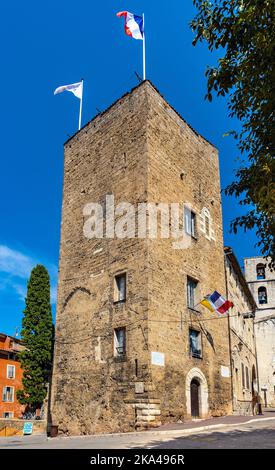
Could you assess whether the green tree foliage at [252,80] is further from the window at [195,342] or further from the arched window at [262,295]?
the arched window at [262,295]

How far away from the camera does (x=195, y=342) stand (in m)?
17.9

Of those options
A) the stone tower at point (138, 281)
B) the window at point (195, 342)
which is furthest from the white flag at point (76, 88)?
the window at point (195, 342)

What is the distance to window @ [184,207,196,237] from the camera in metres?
19.1

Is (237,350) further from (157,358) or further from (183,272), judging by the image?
(157,358)

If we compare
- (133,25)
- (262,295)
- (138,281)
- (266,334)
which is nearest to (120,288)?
(138,281)

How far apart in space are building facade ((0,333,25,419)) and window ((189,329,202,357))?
20.5 m

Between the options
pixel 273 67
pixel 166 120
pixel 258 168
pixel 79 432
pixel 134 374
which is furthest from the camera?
pixel 166 120

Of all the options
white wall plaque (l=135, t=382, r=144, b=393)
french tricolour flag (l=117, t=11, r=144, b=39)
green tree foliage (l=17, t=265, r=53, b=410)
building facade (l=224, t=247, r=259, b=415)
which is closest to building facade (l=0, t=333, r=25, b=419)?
green tree foliage (l=17, t=265, r=53, b=410)

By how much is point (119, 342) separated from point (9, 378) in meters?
21.4

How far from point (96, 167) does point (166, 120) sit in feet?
12.5

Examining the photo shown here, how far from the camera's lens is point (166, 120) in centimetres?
1925

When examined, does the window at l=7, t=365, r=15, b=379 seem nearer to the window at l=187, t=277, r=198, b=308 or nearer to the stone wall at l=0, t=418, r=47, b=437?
the stone wall at l=0, t=418, r=47, b=437

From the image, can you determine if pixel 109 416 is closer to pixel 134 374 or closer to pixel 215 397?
pixel 134 374

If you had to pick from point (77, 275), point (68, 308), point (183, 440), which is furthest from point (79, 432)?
point (183, 440)
